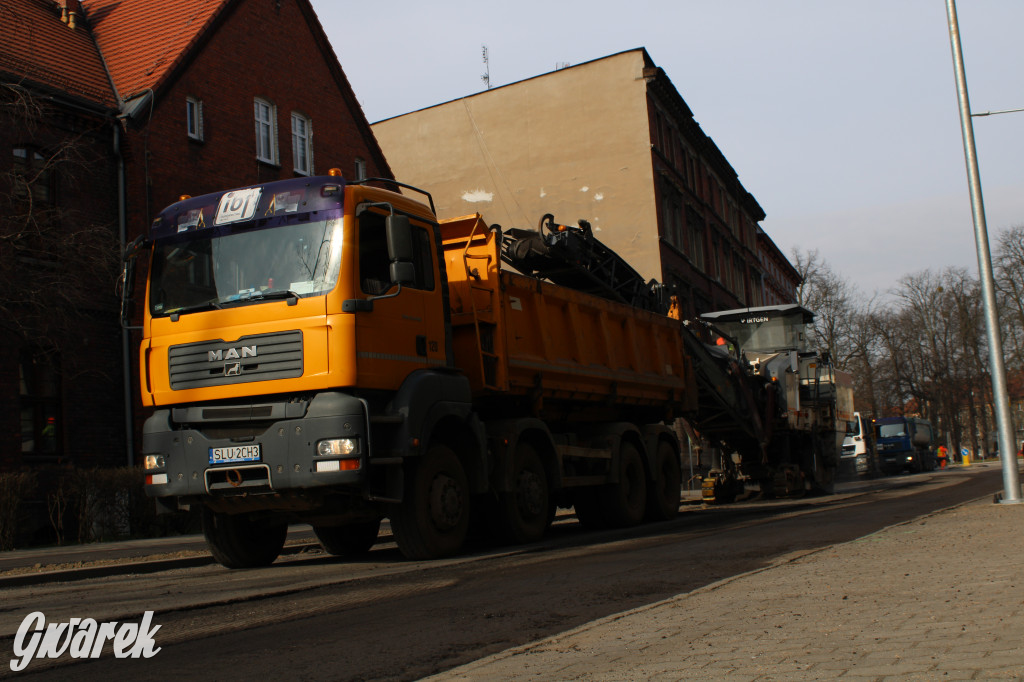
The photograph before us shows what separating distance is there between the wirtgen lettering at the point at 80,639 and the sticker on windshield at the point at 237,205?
4.22 meters

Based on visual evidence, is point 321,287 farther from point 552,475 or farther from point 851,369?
point 851,369

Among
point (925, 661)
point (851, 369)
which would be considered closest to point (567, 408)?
point (925, 661)

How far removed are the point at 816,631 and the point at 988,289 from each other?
36.0ft

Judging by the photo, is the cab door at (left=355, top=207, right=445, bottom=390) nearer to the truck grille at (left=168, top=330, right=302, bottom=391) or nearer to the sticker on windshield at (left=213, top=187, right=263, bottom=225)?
the truck grille at (left=168, top=330, right=302, bottom=391)

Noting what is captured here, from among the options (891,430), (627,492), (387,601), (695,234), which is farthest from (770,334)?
(891,430)

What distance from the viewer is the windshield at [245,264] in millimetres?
9555

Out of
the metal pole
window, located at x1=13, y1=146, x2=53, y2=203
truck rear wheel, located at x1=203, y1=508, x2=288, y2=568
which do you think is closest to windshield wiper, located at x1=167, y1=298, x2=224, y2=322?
truck rear wheel, located at x1=203, y1=508, x2=288, y2=568

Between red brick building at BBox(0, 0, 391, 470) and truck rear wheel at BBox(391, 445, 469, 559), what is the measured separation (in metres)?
6.50

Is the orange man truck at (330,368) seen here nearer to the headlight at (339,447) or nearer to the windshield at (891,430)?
the headlight at (339,447)

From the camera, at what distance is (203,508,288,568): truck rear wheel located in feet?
35.5

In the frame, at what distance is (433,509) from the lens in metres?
10.4

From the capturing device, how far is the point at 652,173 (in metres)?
37.0

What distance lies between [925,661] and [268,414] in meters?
6.41

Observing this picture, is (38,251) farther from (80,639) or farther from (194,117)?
(80,639)
